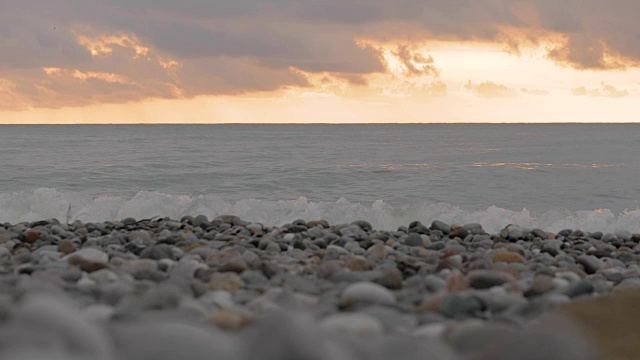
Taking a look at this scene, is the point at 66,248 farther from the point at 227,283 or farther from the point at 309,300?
the point at 309,300

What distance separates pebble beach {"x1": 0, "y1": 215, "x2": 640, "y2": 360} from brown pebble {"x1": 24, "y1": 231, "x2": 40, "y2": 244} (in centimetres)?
1

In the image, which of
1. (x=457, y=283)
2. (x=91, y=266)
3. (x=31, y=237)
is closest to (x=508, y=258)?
(x=457, y=283)

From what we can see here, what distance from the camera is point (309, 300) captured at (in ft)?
12.0

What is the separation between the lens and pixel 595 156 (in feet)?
127

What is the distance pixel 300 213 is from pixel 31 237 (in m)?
7.04

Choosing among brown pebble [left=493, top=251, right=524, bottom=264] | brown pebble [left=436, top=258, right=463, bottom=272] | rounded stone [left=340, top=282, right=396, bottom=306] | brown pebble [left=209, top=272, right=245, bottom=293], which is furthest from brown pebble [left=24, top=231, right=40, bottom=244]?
brown pebble [left=493, top=251, right=524, bottom=264]

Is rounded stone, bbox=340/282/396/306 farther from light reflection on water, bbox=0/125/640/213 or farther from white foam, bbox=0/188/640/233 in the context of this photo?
light reflection on water, bbox=0/125/640/213

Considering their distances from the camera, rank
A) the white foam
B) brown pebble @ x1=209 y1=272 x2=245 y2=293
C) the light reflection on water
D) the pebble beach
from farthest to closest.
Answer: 1. the light reflection on water
2. the white foam
3. brown pebble @ x1=209 y1=272 x2=245 y2=293
4. the pebble beach

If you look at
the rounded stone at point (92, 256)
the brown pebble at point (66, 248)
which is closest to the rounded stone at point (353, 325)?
the rounded stone at point (92, 256)

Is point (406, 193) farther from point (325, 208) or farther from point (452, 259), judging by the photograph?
point (452, 259)

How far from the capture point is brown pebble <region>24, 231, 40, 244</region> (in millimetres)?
6414

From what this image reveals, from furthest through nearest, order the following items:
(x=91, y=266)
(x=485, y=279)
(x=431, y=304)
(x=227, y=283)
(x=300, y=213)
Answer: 1. (x=300, y=213)
2. (x=91, y=266)
3. (x=485, y=279)
4. (x=227, y=283)
5. (x=431, y=304)

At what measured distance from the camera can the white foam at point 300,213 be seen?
506 inches

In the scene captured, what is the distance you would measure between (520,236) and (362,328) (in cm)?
475
